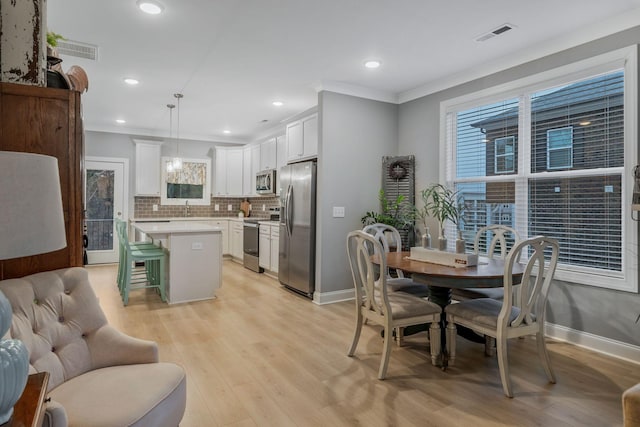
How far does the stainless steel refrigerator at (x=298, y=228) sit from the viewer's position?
465cm

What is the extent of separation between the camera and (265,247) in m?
6.11

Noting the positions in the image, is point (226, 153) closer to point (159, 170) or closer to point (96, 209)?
point (159, 170)

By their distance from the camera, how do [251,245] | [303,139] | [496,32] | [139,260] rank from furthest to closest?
[251,245] → [303,139] → [139,260] → [496,32]

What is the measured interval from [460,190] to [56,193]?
3.97m

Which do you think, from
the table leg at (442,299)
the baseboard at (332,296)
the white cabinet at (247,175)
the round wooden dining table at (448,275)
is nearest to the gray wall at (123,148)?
the white cabinet at (247,175)

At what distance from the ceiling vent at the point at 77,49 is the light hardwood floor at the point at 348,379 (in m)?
2.65

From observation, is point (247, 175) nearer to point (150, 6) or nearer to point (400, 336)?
point (150, 6)

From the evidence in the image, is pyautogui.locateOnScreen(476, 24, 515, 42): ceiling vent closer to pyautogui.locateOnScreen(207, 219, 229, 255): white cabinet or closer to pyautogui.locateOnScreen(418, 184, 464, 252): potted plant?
pyautogui.locateOnScreen(418, 184, 464, 252): potted plant

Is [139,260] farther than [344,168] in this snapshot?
No

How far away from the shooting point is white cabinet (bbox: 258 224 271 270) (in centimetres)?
598

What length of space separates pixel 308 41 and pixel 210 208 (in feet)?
17.6

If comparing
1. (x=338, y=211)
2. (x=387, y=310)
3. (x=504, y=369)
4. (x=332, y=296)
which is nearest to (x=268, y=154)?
(x=338, y=211)

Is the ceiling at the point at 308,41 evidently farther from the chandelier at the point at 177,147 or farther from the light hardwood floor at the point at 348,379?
the light hardwood floor at the point at 348,379

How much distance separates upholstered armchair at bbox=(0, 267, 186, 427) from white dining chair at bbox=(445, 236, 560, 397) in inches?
74.2
